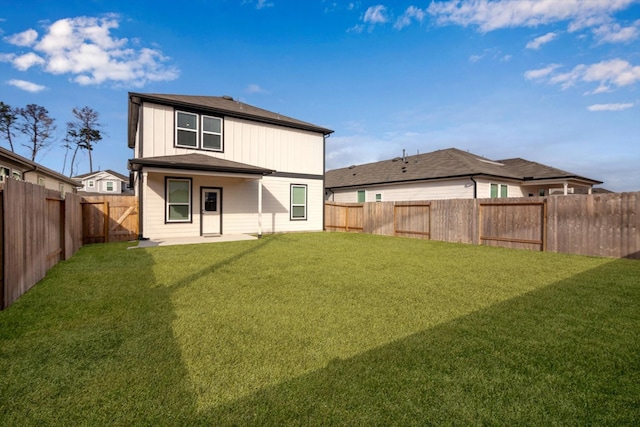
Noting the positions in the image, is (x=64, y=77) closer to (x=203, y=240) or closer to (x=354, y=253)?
(x=203, y=240)

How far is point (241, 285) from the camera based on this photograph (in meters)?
5.13

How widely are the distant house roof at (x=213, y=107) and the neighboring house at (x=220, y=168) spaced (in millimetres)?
41

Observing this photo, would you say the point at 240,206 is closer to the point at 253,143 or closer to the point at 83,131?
the point at 253,143

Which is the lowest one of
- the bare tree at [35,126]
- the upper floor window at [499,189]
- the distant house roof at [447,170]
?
the upper floor window at [499,189]

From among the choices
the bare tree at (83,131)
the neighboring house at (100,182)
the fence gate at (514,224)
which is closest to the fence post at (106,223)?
the fence gate at (514,224)

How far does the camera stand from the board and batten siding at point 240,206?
38.0ft

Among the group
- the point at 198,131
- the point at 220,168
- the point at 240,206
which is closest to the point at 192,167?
the point at 220,168

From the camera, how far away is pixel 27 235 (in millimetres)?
4773

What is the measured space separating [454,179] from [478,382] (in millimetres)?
17232

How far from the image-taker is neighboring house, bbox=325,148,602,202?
1725cm

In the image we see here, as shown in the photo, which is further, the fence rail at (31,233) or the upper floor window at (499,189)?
the upper floor window at (499,189)

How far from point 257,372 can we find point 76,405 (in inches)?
49.0

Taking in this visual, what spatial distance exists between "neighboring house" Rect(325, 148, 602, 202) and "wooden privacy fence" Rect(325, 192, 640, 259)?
5.96m

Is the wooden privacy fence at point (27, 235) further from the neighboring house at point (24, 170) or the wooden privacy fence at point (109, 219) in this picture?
the wooden privacy fence at point (109, 219)
